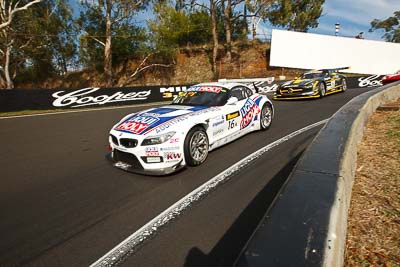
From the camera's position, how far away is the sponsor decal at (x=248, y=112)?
5562 mm

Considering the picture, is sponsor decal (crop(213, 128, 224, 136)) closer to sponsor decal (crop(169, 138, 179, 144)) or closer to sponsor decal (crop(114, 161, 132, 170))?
sponsor decal (crop(169, 138, 179, 144))

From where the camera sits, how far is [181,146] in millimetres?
3953

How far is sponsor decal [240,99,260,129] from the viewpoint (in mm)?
5562

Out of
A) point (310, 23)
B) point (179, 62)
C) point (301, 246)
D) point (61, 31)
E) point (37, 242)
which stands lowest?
point (37, 242)

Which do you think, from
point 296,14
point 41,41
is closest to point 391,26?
point 296,14

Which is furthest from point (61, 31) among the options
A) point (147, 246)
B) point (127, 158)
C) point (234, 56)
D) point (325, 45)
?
point (147, 246)

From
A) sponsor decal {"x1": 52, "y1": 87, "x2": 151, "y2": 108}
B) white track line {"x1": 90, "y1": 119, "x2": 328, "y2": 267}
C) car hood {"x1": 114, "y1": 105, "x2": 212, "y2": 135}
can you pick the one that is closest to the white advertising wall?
sponsor decal {"x1": 52, "y1": 87, "x2": 151, "y2": 108}

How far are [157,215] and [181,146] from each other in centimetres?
132

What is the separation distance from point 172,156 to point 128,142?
0.74 m

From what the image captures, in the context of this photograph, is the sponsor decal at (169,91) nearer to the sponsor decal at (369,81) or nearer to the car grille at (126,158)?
the car grille at (126,158)

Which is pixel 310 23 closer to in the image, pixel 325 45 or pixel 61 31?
pixel 325 45

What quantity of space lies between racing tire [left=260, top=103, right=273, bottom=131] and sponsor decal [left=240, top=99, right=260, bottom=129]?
0.83 feet

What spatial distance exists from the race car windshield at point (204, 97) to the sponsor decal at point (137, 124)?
46.3 inches

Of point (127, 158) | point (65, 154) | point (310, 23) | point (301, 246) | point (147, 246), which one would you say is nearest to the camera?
point (301, 246)
